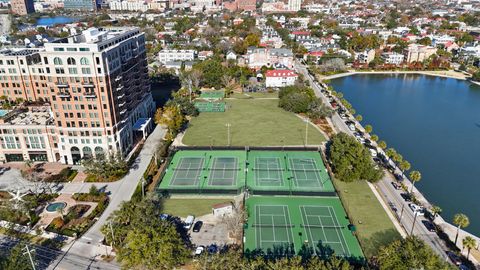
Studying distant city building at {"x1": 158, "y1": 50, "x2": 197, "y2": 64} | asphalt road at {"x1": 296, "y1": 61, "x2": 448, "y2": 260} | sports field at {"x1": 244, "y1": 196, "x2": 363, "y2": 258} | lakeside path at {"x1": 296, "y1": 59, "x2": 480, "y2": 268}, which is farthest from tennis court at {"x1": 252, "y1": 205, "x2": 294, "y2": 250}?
distant city building at {"x1": 158, "y1": 50, "x2": 197, "y2": 64}

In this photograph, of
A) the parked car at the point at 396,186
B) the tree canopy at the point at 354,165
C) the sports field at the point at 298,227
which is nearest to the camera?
the sports field at the point at 298,227

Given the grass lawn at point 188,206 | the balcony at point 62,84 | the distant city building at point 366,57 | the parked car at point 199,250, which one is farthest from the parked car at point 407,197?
the distant city building at point 366,57

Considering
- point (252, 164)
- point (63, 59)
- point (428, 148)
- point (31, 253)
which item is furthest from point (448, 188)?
point (63, 59)

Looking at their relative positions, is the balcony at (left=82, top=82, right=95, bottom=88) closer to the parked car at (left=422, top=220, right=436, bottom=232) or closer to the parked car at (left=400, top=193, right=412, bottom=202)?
the parked car at (left=400, top=193, right=412, bottom=202)

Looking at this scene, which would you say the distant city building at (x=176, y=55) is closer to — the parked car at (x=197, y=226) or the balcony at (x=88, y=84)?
the balcony at (x=88, y=84)

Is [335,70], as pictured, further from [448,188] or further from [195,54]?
[448,188]

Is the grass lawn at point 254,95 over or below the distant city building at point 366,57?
below
